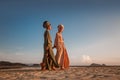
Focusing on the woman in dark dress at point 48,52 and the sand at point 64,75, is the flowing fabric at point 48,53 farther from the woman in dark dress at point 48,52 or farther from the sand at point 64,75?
the sand at point 64,75

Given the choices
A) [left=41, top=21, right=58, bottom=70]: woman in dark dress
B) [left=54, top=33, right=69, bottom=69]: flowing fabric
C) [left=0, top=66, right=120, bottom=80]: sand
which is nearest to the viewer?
[left=0, top=66, right=120, bottom=80]: sand

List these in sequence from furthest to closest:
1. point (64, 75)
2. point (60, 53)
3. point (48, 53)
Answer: point (60, 53) < point (48, 53) < point (64, 75)

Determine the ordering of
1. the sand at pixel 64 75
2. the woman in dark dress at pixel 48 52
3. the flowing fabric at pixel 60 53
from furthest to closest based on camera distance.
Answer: the flowing fabric at pixel 60 53 < the woman in dark dress at pixel 48 52 < the sand at pixel 64 75

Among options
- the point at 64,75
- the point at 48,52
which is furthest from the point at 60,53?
the point at 64,75

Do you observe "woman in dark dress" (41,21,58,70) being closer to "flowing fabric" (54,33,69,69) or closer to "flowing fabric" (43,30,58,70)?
"flowing fabric" (43,30,58,70)

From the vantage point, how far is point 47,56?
38.7 ft

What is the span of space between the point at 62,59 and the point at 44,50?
4.13ft

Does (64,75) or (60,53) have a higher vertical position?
(60,53)

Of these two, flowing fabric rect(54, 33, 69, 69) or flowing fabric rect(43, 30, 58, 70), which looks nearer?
flowing fabric rect(43, 30, 58, 70)

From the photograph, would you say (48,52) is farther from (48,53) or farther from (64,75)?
(64,75)

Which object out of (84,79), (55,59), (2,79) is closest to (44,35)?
(55,59)

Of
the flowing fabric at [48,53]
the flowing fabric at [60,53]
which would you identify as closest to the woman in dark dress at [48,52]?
the flowing fabric at [48,53]

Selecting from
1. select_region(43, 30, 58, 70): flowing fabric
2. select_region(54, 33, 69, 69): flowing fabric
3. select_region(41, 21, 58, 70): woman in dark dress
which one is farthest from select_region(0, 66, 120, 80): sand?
select_region(54, 33, 69, 69): flowing fabric

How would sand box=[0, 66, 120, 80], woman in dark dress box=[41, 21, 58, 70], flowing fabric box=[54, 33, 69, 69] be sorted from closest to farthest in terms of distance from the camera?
sand box=[0, 66, 120, 80] < woman in dark dress box=[41, 21, 58, 70] < flowing fabric box=[54, 33, 69, 69]
